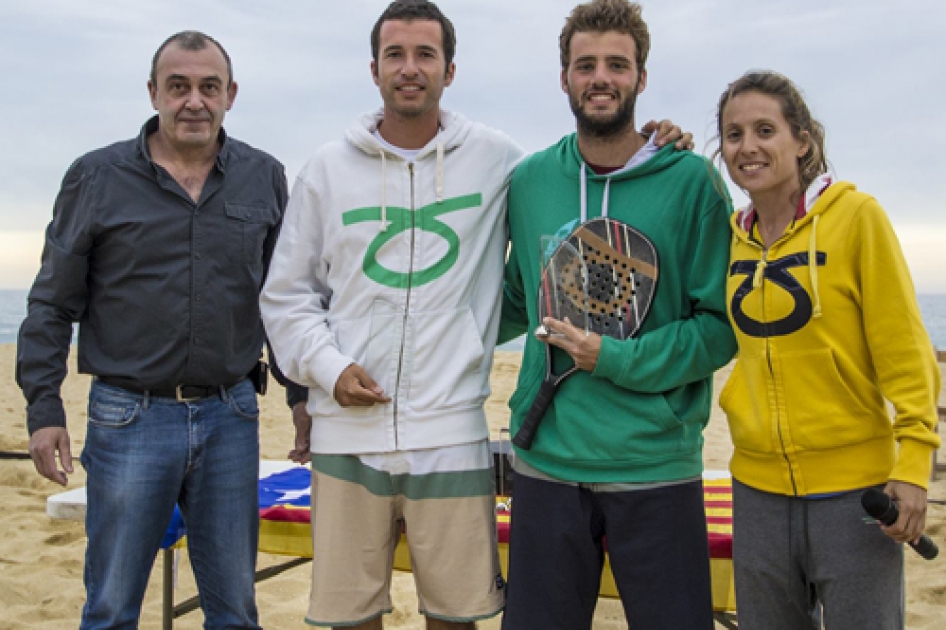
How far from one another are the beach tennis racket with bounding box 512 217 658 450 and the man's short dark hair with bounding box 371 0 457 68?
2.72ft

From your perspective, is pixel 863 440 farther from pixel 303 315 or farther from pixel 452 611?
pixel 303 315

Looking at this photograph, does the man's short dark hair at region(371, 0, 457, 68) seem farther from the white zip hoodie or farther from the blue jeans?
the blue jeans

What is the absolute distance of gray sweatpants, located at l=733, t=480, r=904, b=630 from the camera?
7.89ft

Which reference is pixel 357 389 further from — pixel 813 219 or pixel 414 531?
pixel 813 219

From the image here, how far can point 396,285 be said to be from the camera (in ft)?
9.66

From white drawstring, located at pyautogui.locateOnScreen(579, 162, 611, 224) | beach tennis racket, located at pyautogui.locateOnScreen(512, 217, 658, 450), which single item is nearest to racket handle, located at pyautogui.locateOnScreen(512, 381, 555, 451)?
beach tennis racket, located at pyautogui.locateOnScreen(512, 217, 658, 450)

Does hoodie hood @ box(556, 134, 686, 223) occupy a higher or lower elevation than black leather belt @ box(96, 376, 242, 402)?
higher

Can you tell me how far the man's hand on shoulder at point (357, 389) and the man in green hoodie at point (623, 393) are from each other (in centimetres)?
45

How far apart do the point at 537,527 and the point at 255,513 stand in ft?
3.60

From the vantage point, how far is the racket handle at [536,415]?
278cm

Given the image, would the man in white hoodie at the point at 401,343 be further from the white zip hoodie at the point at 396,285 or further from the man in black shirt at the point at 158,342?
the man in black shirt at the point at 158,342

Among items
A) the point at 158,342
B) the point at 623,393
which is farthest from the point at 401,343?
the point at 158,342

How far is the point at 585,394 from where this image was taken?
2.75 m

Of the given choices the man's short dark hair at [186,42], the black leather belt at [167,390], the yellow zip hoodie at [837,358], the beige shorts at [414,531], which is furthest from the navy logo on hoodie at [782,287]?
the man's short dark hair at [186,42]
